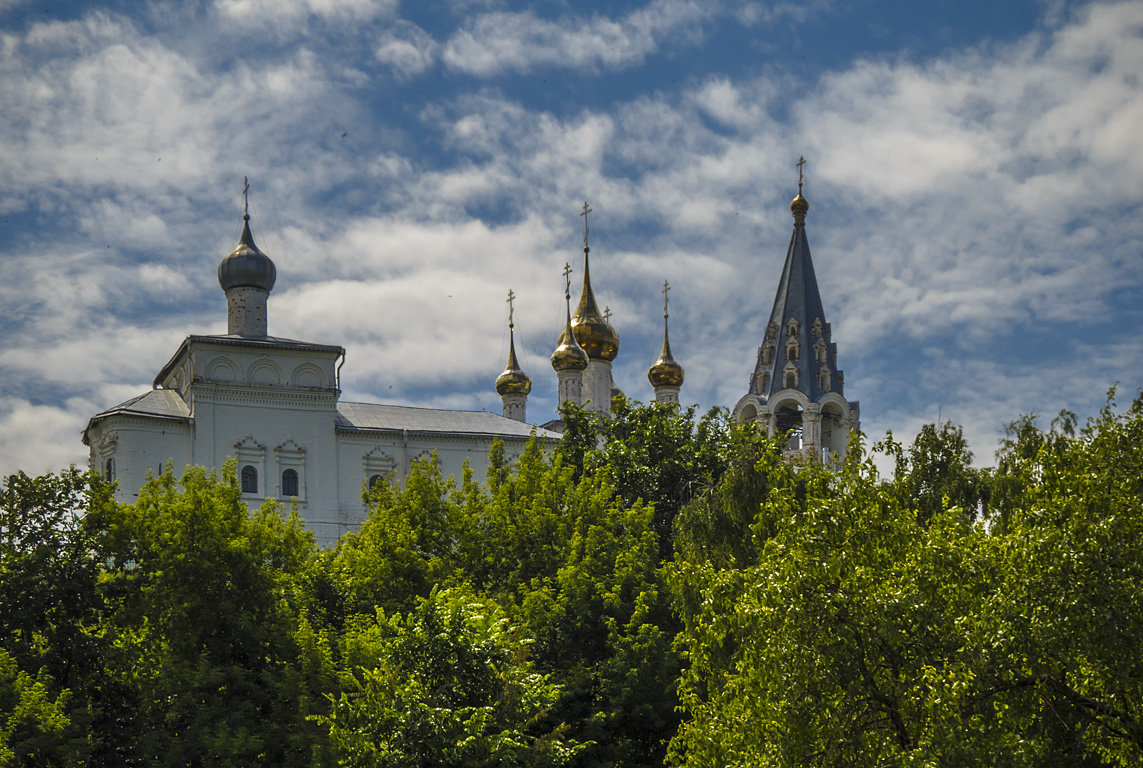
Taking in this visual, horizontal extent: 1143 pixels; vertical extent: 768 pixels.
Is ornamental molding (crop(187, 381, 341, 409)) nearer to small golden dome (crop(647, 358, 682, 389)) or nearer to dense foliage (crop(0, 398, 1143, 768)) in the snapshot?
dense foliage (crop(0, 398, 1143, 768))

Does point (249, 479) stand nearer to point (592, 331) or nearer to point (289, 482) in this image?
point (289, 482)

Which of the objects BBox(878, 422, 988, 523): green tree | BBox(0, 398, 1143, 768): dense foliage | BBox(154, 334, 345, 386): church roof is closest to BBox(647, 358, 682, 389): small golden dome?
BBox(154, 334, 345, 386): church roof

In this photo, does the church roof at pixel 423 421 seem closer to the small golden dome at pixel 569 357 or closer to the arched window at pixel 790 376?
the small golden dome at pixel 569 357

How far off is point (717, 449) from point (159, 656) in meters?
15.5

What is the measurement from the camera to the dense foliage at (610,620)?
413 inches

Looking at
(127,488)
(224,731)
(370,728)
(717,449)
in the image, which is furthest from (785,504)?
(127,488)

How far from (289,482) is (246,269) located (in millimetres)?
7326

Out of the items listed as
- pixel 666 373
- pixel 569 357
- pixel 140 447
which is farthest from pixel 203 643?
pixel 666 373

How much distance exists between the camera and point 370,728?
49.1 ft

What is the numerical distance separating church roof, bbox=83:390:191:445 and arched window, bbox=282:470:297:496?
3.62 meters

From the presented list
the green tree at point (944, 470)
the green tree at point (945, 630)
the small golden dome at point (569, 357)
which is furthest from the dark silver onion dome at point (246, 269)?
the green tree at point (945, 630)

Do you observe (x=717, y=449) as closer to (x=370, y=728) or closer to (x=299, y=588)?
(x=299, y=588)

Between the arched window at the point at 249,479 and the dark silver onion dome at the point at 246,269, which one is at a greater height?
the dark silver onion dome at the point at 246,269

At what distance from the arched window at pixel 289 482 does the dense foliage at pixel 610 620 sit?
15.0 m
